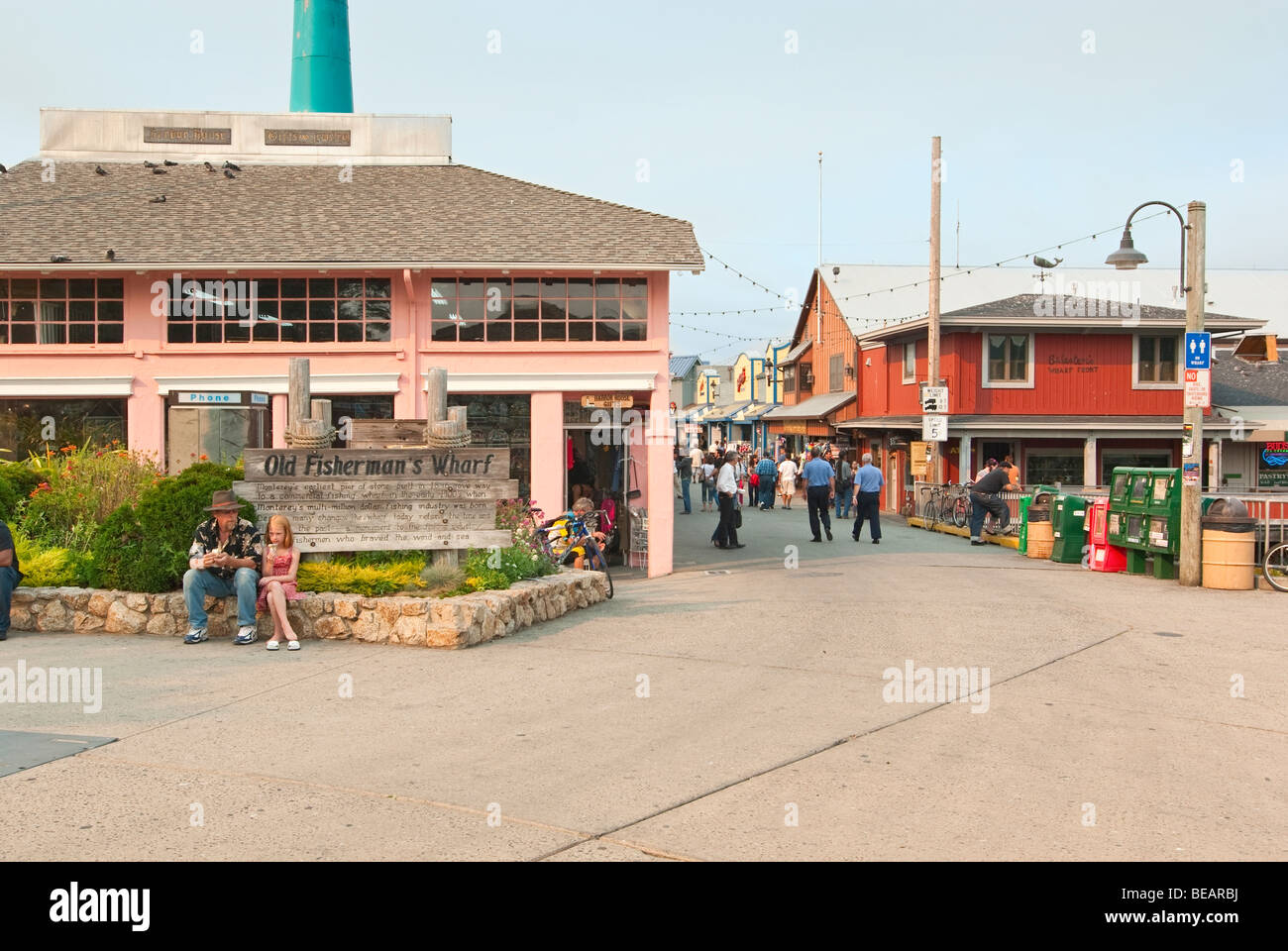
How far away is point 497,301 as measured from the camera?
19.2 meters

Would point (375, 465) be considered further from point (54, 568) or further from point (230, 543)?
point (54, 568)

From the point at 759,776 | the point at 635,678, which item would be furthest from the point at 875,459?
the point at 759,776

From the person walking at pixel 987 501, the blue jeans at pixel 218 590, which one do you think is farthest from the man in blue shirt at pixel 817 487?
the blue jeans at pixel 218 590

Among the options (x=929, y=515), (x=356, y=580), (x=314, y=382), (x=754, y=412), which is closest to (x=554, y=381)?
(x=314, y=382)

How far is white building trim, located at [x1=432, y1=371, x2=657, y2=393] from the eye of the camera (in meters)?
18.8

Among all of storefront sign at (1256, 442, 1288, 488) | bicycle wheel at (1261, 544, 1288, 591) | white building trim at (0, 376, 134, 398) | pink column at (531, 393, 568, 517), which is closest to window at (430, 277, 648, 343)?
pink column at (531, 393, 568, 517)

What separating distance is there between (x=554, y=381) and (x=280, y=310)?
4629 millimetres

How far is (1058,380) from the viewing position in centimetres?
3081

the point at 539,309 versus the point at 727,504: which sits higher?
the point at 539,309

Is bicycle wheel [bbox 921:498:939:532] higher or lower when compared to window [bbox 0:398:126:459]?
lower

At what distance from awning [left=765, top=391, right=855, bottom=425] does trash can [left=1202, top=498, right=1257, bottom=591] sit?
78.8 feet

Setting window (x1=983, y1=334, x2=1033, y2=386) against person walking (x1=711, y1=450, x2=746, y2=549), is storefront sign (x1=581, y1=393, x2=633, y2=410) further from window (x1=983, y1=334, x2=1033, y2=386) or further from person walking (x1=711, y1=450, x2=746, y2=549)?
window (x1=983, y1=334, x2=1033, y2=386)

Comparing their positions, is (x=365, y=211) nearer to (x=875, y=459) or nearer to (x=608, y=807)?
(x=608, y=807)

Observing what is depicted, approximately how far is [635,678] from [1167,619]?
23.9ft
